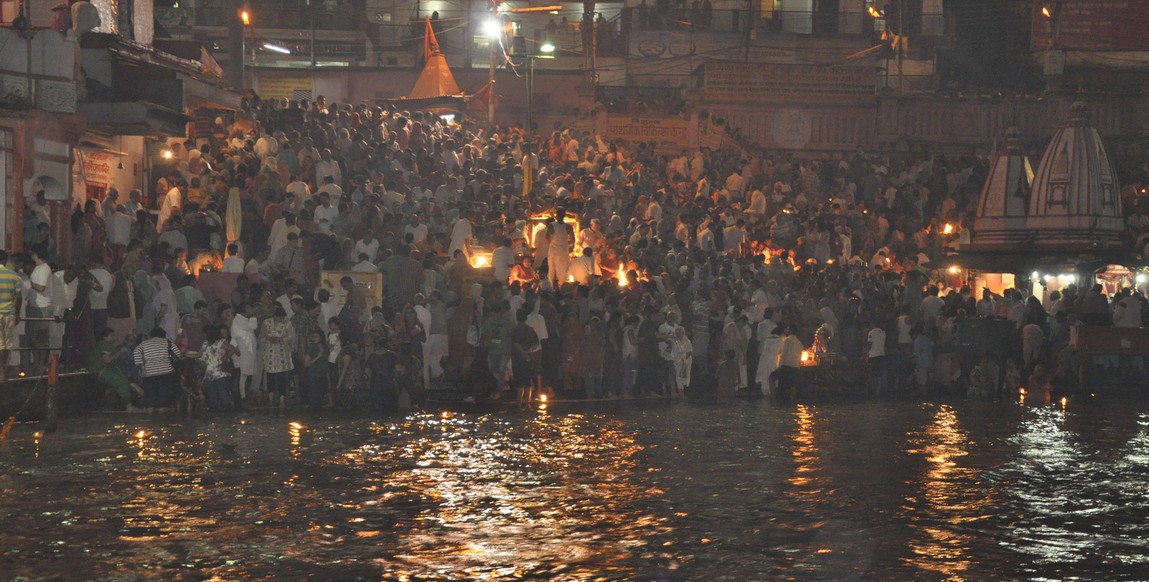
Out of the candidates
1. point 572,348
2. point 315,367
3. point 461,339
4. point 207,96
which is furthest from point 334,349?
point 207,96

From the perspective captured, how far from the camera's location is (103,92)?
2477 centimetres

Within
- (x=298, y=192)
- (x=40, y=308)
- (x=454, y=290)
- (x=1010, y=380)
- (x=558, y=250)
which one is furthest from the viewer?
(x=558, y=250)

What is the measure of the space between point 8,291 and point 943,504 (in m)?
10.4

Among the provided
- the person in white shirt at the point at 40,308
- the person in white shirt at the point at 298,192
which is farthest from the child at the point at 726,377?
the person in white shirt at the point at 40,308

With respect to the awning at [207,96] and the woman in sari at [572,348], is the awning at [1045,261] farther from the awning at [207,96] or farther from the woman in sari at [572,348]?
the awning at [207,96]

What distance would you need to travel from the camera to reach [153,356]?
1731 centimetres

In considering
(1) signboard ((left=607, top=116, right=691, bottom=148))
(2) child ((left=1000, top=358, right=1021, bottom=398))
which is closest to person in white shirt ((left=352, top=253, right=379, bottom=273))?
(2) child ((left=1000, top=358, right=1021, bottom=398))

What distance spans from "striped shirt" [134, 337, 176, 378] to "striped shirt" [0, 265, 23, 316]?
5.42 ft

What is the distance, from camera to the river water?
30.3ft

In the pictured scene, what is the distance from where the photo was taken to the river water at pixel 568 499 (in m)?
9.23

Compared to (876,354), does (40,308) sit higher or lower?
higher

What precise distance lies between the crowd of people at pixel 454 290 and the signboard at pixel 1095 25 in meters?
7.96

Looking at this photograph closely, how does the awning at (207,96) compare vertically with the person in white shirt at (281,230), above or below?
above

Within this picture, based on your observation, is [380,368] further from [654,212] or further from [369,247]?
[654,212]
